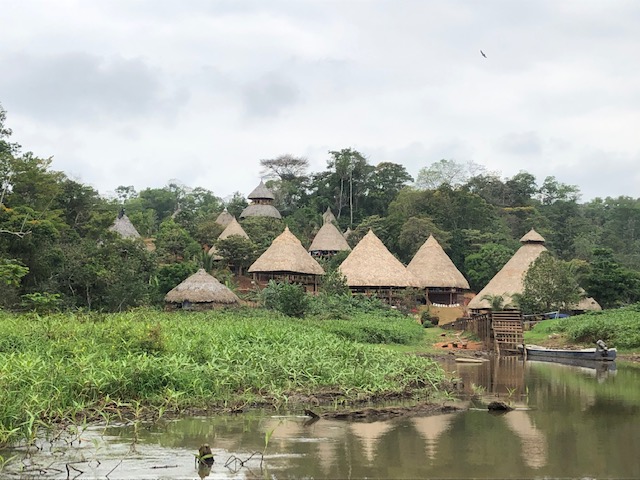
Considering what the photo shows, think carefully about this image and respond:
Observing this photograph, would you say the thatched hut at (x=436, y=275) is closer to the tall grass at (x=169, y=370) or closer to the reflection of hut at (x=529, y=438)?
the tall grass at (x=169, y=370)

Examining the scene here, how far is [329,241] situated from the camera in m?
50.3

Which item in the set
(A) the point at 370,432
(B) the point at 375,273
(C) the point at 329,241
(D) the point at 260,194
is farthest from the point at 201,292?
(D) the point at 260,194

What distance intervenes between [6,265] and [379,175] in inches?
1541

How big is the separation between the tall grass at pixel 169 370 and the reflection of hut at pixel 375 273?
21.0 metres

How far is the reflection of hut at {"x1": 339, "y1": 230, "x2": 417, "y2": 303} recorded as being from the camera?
3884cm

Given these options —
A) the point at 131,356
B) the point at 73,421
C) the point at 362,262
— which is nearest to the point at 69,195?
the point at 362,262

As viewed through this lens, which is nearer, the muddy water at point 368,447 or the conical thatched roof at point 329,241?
the muddy water at point 368,447

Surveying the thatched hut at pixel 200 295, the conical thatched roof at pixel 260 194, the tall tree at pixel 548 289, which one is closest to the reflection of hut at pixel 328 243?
the conical thatched roof at pixel 260 194

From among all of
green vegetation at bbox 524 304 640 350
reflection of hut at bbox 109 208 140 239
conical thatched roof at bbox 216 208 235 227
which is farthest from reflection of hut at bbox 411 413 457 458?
conical thatched roof at bbox 216 208 235 227

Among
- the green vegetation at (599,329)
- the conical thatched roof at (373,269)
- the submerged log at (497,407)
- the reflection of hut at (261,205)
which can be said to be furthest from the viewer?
the reflection of hut at (261,205)

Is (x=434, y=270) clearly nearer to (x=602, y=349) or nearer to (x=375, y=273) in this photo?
(x=375, y=273)

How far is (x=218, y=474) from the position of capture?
801cm

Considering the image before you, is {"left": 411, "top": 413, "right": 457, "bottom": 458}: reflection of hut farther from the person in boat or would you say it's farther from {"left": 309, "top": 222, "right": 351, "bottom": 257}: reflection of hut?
{"left": 309, "top": 222, "right": 351, "bottom": 257}: reflection of hut

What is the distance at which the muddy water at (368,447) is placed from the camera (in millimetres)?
8172
